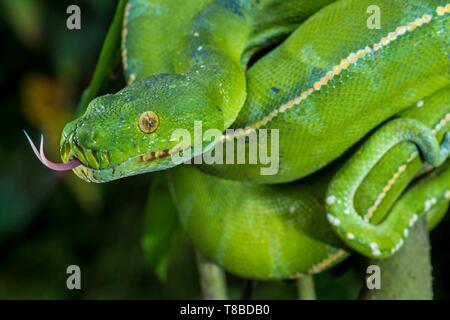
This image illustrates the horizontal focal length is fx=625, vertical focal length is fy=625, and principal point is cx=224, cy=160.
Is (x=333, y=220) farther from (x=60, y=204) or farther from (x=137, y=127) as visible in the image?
(x=60, y=204)

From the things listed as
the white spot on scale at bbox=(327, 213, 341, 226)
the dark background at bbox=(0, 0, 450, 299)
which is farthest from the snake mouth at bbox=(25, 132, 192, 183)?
the dark background at bbox=(0, 0, 450, 299)

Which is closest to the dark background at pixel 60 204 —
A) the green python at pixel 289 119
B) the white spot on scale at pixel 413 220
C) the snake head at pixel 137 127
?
the green python at pixel 289 119

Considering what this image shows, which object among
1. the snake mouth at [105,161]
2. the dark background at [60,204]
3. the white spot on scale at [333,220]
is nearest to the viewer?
the snake mouth at [105,161]

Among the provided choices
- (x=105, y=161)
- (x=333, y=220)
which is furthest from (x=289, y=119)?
(x=105, y=161)

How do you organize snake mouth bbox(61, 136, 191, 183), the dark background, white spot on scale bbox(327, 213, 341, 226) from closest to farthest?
1. snake mouth bbox(61, 136, 191, 183)
2. white spot on scale bbox(327, 213, 341, 226)
3. the dark background

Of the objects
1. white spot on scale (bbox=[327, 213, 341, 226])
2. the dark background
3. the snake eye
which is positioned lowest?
white spot on scale (bbox=[327, 213, 341, 226])

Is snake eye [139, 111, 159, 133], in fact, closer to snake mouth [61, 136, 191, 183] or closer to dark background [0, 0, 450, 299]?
snake mouth [61, 136, 191, 183]

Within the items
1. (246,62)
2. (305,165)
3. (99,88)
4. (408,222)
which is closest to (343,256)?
(408,222)

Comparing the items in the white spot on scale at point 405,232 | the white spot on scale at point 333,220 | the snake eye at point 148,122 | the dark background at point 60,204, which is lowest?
the white spot on scale at point 405,232

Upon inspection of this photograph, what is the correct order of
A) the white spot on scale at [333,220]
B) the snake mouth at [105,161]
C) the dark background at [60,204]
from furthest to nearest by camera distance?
the dark background at [60,204] < the white spot on scale at [333,220] < the snake mouth at [105,161]

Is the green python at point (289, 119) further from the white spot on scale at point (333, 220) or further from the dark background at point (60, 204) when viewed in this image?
the dark background at point (60, 204)
